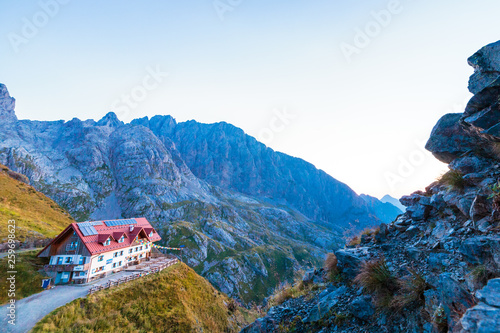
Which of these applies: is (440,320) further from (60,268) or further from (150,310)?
(60,268)

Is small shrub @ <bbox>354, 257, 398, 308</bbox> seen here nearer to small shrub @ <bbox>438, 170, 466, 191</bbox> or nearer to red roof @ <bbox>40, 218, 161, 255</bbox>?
small shrub @ <bbox>438, 170, 466, 191</bbox>

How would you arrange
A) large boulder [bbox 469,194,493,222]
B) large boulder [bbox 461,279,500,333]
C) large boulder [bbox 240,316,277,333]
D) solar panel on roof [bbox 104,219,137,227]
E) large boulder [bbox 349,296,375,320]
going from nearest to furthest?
large boulder [bbox 461,279,500,333], large boulder [bbox 469,194,493,222], large boulder [bbox 349,296,375,320], large boulder [bbox 240,316,277,333], solar panel on roof [bbox 104,219,137,227]

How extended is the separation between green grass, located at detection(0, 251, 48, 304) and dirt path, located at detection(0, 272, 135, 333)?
3.81 feet

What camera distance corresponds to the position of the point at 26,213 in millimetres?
52031

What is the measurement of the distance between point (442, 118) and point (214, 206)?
18326 centimetres

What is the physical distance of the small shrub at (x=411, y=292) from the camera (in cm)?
830

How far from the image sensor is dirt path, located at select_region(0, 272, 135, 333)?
736 inches

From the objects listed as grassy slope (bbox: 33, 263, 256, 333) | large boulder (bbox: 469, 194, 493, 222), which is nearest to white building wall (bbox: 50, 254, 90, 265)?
grassy slope (bbox: 33, 263, 256, 333)

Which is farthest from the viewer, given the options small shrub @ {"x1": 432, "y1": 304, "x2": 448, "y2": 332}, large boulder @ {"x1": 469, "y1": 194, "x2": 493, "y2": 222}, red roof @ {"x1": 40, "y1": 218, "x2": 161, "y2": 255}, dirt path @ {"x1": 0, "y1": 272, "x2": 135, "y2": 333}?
red roof @ {"x1": 40, "y1": 218, "x2": 161, "y2": 255}

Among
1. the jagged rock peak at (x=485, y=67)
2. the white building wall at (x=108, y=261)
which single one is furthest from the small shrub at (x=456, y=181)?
the white building wall at (x=108, y=261)

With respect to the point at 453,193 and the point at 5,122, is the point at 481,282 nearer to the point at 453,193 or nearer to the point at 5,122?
the point at 453,193

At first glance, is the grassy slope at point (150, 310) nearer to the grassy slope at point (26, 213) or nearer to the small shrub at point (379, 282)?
the grassy slope at point (26, 213)

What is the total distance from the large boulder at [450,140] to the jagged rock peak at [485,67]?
2.89 m

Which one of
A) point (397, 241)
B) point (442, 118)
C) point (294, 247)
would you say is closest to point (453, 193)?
point (397, 241)
